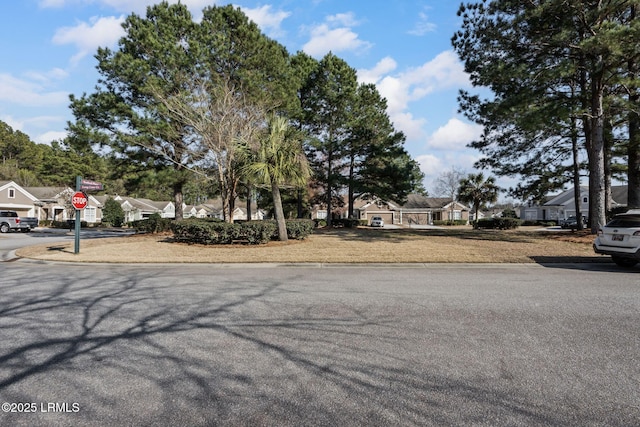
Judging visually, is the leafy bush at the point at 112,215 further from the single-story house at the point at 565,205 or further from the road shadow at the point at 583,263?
the single-story house at the point at 565,205

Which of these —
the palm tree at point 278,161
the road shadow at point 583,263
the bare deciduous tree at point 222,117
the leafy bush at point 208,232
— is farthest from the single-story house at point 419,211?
the road shadow at point 583,263

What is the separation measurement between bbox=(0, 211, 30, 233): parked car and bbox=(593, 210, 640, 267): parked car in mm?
37771

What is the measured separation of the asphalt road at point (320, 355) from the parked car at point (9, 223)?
2856 centimetres

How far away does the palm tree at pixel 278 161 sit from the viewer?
1580cm

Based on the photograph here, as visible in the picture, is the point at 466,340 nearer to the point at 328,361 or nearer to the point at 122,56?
the point at 328,361

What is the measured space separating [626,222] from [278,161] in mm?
12294

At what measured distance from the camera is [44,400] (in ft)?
9.57

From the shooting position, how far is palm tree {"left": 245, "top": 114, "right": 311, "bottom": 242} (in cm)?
1580

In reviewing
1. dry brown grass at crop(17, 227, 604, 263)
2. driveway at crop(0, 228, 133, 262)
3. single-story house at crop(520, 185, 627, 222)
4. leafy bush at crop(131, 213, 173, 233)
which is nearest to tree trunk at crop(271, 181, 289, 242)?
dry brown grass at crop(17, 227, 604, 263)

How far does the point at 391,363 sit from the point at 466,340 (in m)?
1.25

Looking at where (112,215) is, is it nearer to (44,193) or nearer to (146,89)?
(44,193)

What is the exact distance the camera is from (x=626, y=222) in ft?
31.4

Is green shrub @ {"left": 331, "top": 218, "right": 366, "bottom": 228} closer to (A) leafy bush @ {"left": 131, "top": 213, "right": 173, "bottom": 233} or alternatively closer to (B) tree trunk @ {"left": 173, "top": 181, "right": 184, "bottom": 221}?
(B) tree trunk @ {"left": 173, "top": 181, "right": 184, "bottom": 221}

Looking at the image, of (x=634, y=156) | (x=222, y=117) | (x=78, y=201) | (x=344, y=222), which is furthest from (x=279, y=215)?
(x=344, y=222)
